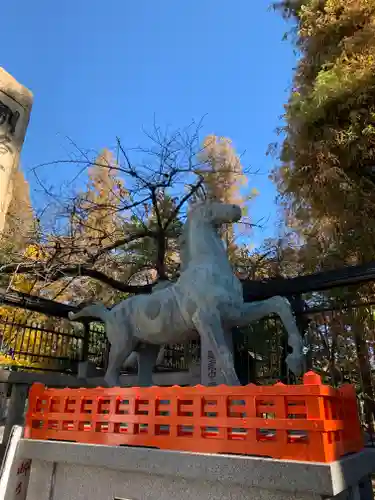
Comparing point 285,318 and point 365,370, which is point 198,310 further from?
point 365,370

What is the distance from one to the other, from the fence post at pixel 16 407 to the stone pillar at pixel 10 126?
3022 mm

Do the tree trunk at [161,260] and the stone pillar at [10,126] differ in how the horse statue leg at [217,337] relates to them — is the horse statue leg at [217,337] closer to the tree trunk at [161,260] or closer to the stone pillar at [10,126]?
the tree trunk at [161,260]

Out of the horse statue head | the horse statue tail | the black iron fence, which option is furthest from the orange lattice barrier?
the black iron fence

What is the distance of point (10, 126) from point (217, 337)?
6331mm

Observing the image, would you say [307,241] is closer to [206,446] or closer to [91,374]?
[91,374]

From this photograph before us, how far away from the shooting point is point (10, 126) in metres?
7.82

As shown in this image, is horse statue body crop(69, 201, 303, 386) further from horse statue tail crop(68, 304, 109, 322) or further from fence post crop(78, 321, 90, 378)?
fence post crop(78, 321, 90, 378)

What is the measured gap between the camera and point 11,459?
329 cm

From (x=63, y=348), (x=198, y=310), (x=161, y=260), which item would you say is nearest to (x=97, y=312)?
(x=161, y=260)

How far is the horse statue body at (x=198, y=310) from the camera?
Result: 385 cm

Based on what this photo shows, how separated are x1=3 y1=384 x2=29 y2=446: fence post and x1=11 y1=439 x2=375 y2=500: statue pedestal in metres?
1.97

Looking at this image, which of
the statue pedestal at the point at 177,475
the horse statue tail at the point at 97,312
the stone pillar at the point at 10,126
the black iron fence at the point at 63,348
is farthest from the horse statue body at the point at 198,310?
the stone pillar at the point at 10,126

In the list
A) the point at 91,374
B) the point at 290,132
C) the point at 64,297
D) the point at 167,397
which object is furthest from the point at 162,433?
the point at 64,297

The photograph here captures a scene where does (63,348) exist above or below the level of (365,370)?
above
